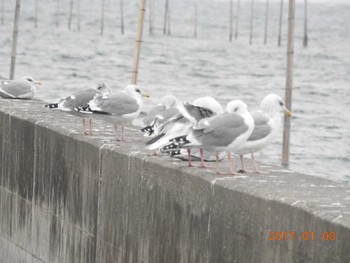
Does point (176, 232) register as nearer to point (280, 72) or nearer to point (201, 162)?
point (201, 162)

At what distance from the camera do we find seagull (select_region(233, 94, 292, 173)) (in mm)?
9805

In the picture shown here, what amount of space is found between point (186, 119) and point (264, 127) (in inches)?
28.3

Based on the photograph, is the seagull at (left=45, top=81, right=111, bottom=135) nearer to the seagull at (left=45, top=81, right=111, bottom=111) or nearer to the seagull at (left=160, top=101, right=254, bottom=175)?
the seagull at (left=45, top=81, right=111, bottom=111)

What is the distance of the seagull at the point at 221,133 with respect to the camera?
29.9 ft

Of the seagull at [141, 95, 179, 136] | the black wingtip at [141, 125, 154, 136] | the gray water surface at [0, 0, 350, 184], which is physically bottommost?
the gray water surface at [0, 0, 350, 184]

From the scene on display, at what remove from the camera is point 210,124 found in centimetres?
916

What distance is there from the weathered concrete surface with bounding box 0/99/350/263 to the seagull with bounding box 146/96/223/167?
211 mm

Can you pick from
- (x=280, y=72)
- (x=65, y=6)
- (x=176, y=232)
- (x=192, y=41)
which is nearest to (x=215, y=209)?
(x=176, y=232)

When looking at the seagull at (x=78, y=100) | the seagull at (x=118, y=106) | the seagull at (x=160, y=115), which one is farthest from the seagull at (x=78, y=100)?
the seagull at (x=160, y=115)
